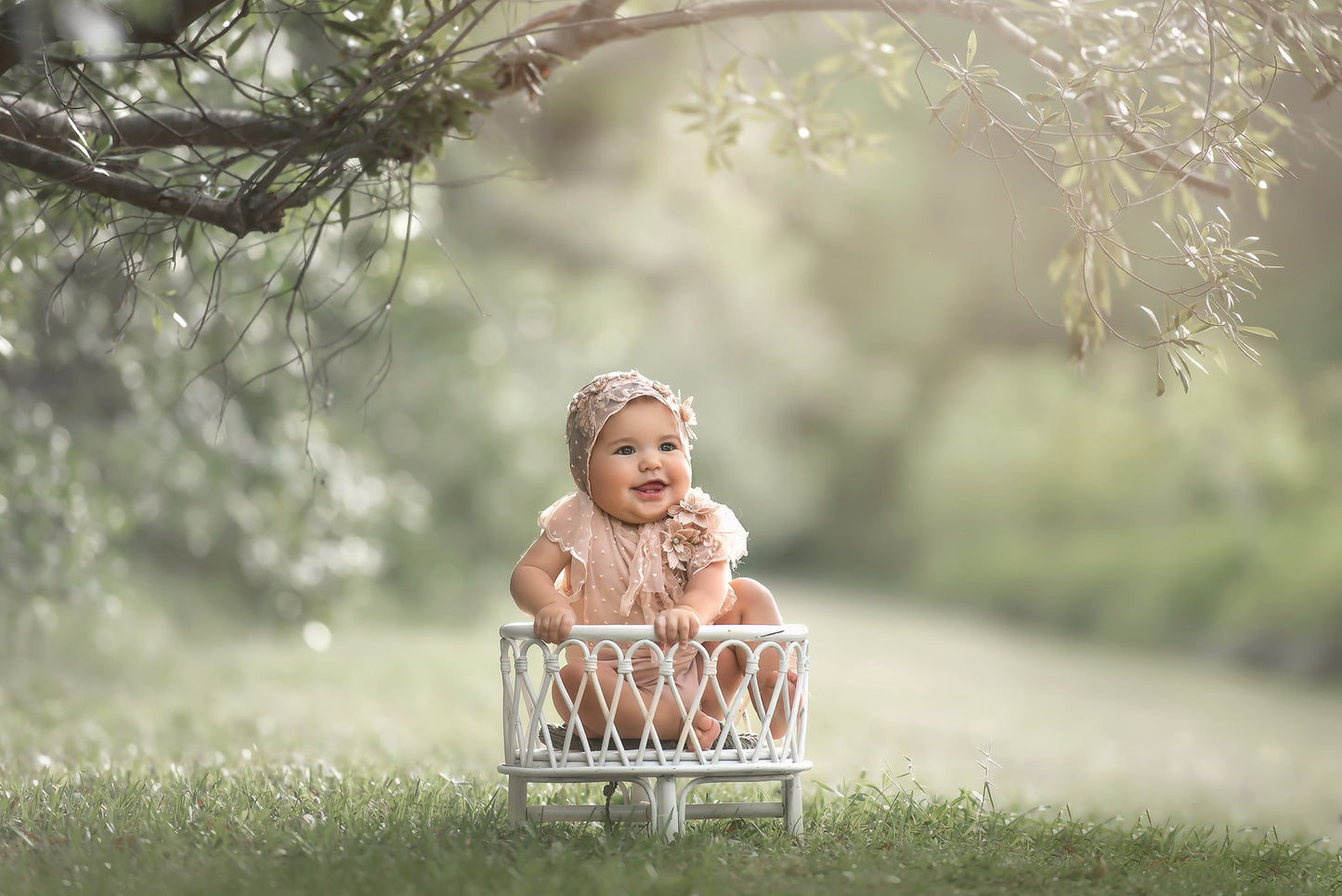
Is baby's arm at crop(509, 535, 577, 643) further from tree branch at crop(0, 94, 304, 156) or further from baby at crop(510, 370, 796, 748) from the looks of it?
tree branch at crop(0, 94, 304, 156)

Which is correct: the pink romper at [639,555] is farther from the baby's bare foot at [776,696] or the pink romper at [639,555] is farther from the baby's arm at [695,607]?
the baby's bare foot at [776,696]

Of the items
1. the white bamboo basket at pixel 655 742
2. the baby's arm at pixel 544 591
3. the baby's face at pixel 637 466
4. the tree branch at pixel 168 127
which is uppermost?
the tree branch at pixel 168 127

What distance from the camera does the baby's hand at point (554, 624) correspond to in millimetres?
2959

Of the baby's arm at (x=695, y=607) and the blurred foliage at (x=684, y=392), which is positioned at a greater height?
the blurred foliage at (x=684, y=392)

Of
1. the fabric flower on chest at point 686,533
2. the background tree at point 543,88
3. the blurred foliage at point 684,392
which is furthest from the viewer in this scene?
the blurred foliage at point 684,392

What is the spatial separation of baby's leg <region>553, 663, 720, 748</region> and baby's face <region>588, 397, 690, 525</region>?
1.41 feet

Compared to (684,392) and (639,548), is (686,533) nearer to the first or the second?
(639,548)

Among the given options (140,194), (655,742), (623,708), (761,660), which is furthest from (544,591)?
(140,194)

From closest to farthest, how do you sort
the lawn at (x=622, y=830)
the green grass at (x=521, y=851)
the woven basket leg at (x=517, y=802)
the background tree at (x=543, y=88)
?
the green grass at (x=521, y=851), the lawn at (x=622, y=830), the background tree at (x=543, y=88), the woven basket leg at (x=517, y=802)

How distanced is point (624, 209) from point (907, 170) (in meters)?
8.75

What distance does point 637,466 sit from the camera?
3.32m

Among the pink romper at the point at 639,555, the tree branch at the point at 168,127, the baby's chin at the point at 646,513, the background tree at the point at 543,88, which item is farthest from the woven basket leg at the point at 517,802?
the tree branch at the point at 168,127

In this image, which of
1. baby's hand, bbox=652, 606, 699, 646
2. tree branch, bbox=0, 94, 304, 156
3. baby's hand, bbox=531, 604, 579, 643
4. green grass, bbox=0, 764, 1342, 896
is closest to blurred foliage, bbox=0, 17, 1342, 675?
tree branch, bbox=0, 94, 304, 156

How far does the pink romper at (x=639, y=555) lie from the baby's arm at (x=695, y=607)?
0.12 feet
